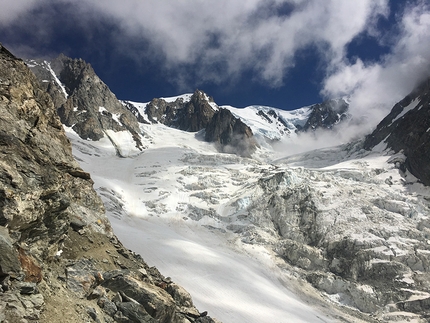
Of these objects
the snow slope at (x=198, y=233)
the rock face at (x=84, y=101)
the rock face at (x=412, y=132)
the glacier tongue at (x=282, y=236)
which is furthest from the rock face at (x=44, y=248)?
the rock face at (x=84, y=101)

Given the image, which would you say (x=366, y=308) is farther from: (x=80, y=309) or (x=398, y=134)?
(x=398, y=134)

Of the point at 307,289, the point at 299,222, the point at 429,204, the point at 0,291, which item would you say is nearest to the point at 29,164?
the point at 0,291

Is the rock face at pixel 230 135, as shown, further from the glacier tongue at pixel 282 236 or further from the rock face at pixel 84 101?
the glacier tongue at pixel 282 236

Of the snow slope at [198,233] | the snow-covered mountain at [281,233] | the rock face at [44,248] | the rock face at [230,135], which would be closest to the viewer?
the rock face at [44,248]

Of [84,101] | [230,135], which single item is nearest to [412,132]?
[230,135]

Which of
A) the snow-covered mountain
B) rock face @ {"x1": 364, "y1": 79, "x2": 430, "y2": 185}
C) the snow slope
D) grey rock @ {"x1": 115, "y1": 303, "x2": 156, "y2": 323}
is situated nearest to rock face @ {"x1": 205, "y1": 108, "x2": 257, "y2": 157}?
the snow slope

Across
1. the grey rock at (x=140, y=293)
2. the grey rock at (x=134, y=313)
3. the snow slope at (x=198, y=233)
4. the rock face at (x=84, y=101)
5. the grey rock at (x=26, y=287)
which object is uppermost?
the rock face at (x=84, y=101)
